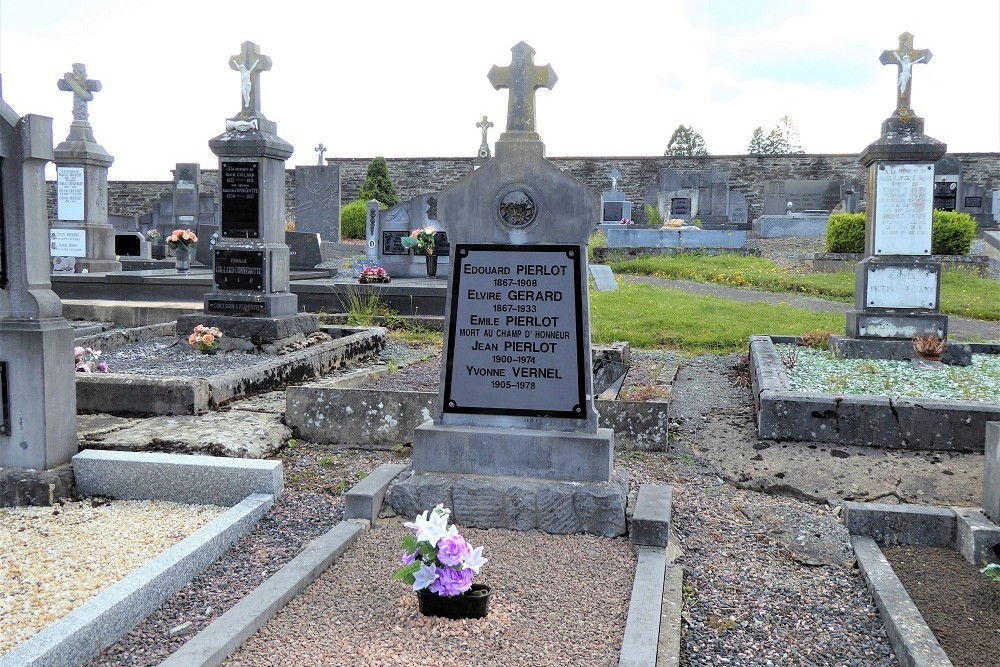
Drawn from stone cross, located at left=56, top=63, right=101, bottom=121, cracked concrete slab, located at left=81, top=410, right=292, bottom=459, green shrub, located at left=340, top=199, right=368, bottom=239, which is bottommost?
cracked concrete slab, located at left=81, top=410, right=292, bottom=459

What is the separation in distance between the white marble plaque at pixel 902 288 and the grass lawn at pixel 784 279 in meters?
4.97

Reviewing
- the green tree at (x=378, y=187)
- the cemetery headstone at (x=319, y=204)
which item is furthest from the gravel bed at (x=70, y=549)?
the green tree at (x=378, y=187)

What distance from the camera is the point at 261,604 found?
9.87ft

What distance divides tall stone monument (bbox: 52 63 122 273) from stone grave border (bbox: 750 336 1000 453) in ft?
44.4

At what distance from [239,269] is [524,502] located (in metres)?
6.18

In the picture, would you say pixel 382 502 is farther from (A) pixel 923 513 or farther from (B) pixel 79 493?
(A) pixel 923 513

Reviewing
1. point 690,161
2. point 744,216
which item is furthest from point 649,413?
point 690,161

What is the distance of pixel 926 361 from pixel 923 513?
179 inches

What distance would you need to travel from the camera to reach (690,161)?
37469mm

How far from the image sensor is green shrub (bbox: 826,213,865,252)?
1897 centimetres

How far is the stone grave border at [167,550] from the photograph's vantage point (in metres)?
2.76

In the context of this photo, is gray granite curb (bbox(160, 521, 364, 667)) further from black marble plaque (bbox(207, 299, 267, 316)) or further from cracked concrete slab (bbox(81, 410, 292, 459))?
black marble plaque (bbox(207, 299, 267, 316))

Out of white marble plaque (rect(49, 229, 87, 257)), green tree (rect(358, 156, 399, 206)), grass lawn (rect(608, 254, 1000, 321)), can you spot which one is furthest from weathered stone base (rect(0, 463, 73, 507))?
green tree (rect(358, 156, 399, 206))

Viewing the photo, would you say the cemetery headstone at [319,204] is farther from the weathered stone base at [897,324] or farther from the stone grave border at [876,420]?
the stone grave border at [876,420]
